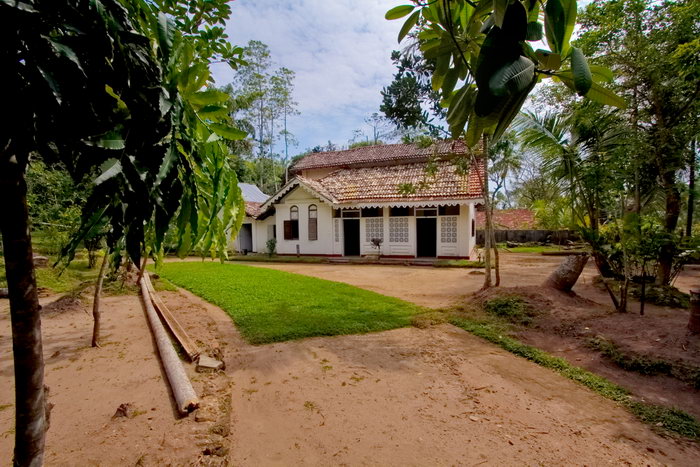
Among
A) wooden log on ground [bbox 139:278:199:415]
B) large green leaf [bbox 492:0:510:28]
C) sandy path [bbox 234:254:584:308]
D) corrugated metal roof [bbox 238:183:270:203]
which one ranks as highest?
corrugated metal roof [bbox 238:183:270:203]

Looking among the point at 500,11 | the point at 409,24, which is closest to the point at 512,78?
the point at 500,11

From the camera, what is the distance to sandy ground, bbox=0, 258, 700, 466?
259cm

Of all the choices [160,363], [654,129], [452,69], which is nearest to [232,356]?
[160,363]

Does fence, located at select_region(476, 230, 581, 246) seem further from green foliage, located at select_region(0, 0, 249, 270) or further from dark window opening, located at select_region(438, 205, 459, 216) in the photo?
green foliage, located at select_region(0, 0, 249, 270)

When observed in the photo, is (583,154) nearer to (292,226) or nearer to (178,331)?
(178,331)

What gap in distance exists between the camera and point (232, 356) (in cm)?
452

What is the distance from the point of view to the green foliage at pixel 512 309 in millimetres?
5852

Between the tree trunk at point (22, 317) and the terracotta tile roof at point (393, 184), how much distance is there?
12.7m

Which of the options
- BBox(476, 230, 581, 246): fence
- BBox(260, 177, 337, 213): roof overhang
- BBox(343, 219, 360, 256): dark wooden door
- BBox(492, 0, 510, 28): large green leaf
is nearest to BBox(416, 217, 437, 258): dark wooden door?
BBox(343, 219, 360, 256): dark wooden door

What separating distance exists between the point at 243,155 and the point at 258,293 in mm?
24939

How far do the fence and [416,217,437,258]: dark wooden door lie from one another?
8208 millimetres

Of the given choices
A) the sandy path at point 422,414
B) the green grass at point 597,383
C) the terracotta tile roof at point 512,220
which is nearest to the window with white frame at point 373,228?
the green grass at point 597,383

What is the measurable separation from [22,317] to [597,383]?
487 cm

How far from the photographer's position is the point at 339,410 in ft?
10.5
